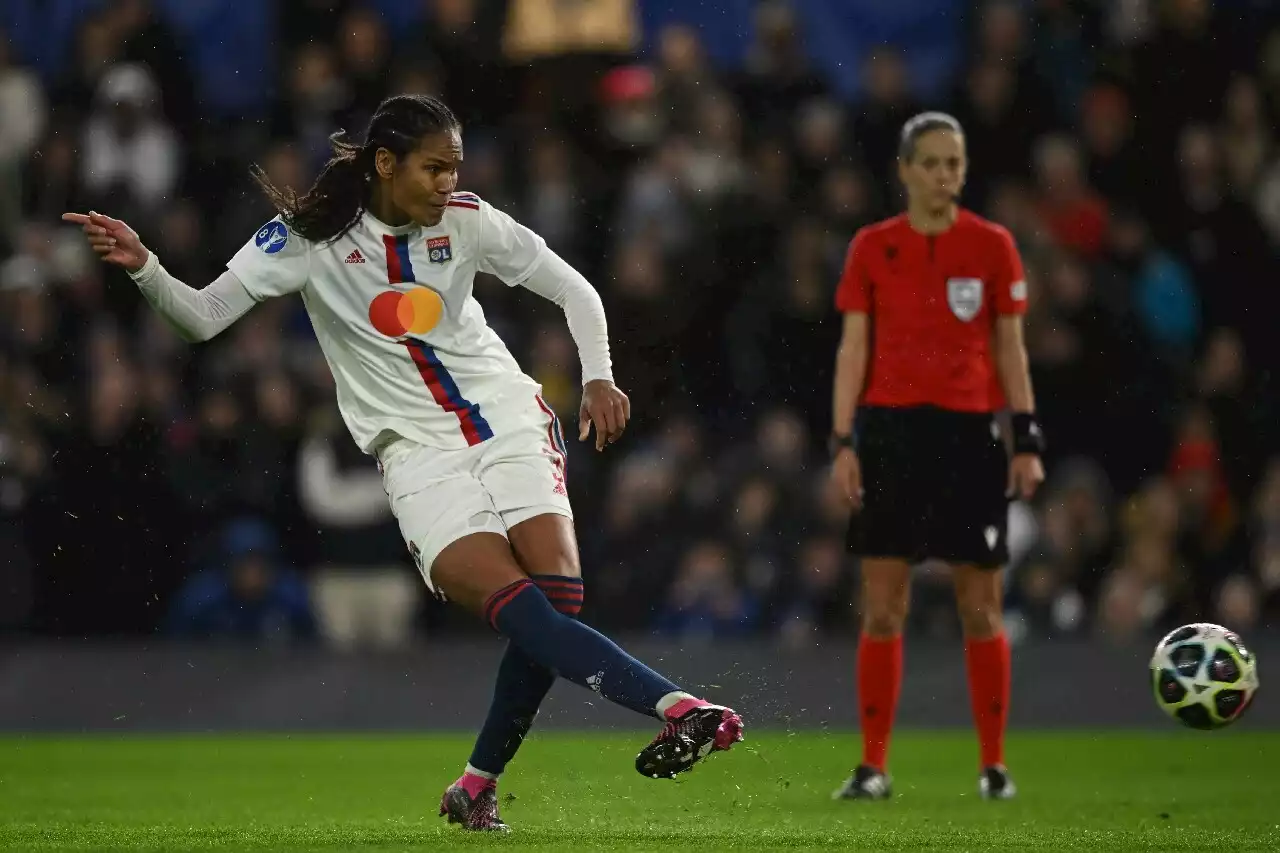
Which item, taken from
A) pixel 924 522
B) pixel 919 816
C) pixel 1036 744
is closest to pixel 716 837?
pixel 919 816

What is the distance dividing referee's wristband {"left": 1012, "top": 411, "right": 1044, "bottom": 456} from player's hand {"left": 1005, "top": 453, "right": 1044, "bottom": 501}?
23 millimetres

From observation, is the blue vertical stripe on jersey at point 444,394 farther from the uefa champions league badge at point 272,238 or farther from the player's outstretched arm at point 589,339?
the uefa champions league badge at point 272,238

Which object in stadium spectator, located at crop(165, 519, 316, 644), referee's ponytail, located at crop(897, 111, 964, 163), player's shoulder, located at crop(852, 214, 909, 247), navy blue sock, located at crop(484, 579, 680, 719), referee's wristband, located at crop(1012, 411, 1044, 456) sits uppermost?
referee's ponytail, located at crop(897, 111, 964, 163)

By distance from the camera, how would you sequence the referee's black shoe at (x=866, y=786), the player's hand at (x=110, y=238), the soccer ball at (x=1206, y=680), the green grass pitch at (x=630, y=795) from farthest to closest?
1. the referee's black shoe at (x=866, y=786)
2. the soccer ball at (x=1206, y=680)
3. the green grass pitch at (x=630, y=795)
4. the player's hand at (x=110, y=238)

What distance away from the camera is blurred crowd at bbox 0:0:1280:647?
12273mm

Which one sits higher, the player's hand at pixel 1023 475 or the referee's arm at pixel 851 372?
the referee's arm at pixel 851 372

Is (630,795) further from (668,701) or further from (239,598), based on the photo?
(239,598)

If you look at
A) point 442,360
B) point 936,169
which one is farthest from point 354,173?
point 936,169

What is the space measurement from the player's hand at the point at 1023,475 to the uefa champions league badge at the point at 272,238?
10.3 feet

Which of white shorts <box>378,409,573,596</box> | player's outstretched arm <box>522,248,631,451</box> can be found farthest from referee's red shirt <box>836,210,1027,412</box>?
white shorts <box>378,409,573,596</box>

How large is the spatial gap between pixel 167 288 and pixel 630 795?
2980 millimetres

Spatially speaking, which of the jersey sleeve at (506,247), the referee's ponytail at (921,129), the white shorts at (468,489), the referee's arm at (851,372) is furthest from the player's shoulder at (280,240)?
the referee's ponytail at (921,129)

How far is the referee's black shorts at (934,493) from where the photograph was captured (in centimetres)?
820

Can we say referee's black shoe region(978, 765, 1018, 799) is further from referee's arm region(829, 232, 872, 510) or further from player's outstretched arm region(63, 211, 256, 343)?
player's outstretched arm region(63, 211, 256, 343)
